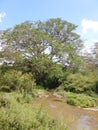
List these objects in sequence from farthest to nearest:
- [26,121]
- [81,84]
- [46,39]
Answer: [46,39] → [81,84] → [26,121]

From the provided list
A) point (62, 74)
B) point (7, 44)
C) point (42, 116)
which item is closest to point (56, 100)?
point (62, 74)

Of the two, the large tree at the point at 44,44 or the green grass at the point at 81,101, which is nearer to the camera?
the green grass at the point at 81,101

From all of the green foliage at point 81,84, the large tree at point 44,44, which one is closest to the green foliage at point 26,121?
the green foliage at point 81,84

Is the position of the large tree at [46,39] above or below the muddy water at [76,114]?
above

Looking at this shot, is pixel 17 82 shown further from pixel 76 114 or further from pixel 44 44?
pixel 44 44

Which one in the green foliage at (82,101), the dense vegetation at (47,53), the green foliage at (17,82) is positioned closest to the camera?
the green foliage at (82,101)

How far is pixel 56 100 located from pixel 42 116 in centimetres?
1600

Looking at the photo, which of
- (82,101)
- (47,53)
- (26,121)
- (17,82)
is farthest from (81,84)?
(26,121)

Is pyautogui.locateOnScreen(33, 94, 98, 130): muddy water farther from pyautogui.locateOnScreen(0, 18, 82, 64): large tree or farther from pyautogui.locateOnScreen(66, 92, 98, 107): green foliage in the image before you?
pyautogui.locateOnScreen(0, 18, 82, 64): large tree

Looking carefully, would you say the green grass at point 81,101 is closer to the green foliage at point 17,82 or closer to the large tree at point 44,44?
the green foliage at point 17,82

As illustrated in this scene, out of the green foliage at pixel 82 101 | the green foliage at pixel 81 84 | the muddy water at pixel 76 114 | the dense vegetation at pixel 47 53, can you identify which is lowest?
the muddy water at pixel 76 114

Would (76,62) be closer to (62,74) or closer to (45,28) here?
(62,74)

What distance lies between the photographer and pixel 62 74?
106ft

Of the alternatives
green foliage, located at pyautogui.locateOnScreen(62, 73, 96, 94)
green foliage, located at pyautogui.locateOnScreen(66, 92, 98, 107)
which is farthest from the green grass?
green foliage, located at pyautogui.locateOnScreen(62, 73, 96, 94)
